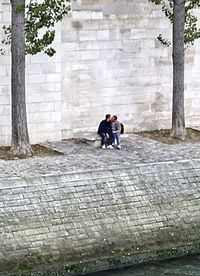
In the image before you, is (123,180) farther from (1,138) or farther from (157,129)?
(157,129)

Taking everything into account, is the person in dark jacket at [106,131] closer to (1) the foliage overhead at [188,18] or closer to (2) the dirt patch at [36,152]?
(2) the dirt patch at [36,152]

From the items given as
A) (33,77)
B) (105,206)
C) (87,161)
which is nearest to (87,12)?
(33,77)

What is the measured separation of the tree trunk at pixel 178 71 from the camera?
31984mm

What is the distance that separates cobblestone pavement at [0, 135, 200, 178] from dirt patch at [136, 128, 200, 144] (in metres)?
0.43

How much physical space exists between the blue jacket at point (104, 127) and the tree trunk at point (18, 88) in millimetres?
2312

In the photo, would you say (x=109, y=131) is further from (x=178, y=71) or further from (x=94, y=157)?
(x=178, y=71)

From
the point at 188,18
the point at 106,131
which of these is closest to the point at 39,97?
the point at 106,131

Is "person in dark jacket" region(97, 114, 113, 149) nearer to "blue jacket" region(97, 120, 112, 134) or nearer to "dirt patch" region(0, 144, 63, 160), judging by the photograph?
"blue jacket" region(97, 120, 112, 134)

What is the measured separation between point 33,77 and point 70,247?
7295mm

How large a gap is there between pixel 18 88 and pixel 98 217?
4.97 m

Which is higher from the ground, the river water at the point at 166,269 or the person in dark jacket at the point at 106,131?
the person in dark jacket at the point at 106,131

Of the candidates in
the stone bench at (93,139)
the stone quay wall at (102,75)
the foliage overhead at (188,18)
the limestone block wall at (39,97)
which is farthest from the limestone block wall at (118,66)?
the stone bench at (93,139)

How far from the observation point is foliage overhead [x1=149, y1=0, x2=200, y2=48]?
3259 centimetres

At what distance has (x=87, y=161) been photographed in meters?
29.0
